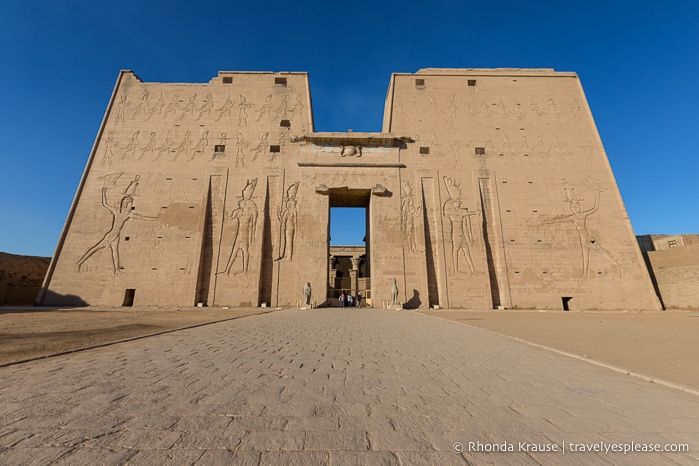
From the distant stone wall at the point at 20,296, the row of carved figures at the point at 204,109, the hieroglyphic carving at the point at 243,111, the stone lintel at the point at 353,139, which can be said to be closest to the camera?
the distant stone wall at the point at 20,296

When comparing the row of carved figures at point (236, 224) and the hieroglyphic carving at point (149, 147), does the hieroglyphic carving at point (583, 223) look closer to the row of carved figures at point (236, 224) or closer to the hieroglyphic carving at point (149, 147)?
the row of carved figures at point (236, 224)

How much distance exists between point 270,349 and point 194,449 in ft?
9.67

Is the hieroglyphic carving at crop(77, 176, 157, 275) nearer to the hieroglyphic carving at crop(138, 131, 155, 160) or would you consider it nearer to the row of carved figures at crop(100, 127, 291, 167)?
the hieroglyphic carving at crop(138, 131, 155, 160)

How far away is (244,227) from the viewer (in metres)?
17.8

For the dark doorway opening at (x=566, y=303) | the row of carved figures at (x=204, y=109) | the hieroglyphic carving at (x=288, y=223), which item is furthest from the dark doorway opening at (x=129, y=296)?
the dark doorway opening at (x=566, y=303)

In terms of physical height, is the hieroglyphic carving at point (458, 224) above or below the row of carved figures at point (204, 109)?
below

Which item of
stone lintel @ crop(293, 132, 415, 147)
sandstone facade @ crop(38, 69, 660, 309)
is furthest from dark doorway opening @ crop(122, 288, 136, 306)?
stone lintel @ crop(293, 132, 415, 147)

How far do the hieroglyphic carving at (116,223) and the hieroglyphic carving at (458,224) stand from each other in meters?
18.3

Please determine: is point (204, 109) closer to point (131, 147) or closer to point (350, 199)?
point (131, 147)

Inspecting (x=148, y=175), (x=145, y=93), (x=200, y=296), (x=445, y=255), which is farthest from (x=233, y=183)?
(x=445, y=255)

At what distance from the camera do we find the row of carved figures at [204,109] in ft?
66.0

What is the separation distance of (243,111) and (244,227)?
8.52m

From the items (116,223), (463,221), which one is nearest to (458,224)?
(463,221)

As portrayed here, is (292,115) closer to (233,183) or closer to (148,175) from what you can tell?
(233,183)
